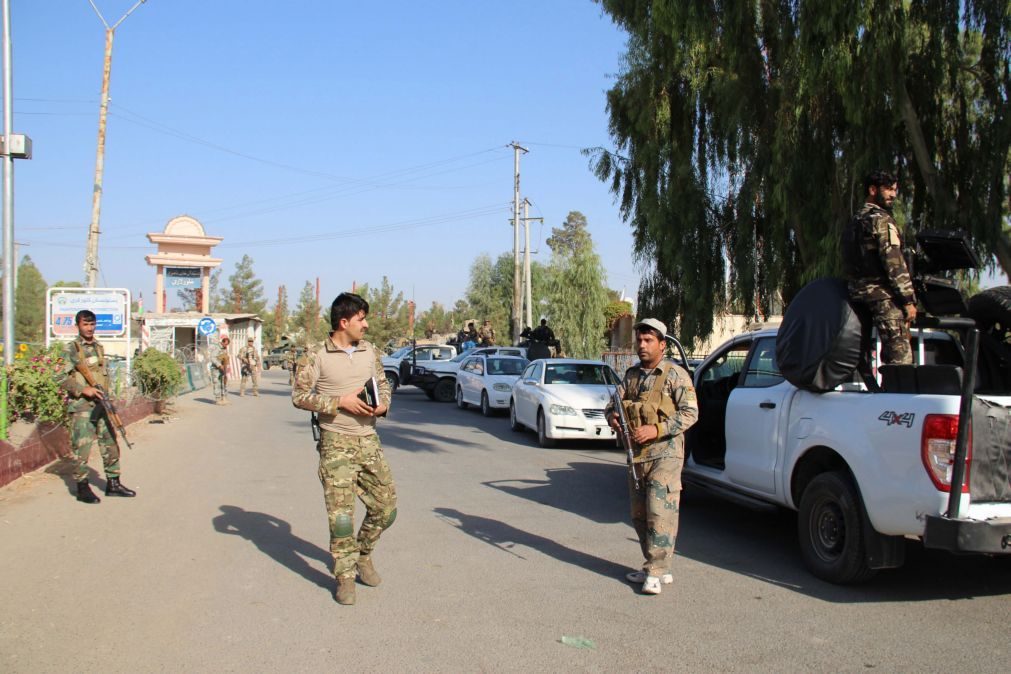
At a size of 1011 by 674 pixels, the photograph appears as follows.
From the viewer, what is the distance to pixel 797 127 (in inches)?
470

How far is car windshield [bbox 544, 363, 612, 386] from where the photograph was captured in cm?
1489

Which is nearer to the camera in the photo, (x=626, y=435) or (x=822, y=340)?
(x=626, y=435)

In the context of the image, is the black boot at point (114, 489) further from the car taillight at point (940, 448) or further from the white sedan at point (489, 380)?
the white sedan at point (489, 380)

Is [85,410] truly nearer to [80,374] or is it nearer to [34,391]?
[80,374]

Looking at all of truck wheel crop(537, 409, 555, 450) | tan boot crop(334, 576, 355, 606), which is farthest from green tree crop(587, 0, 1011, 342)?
tan boot crop(334, 576, 355, 606)

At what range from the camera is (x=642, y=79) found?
595 inches

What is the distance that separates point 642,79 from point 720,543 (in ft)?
33.5

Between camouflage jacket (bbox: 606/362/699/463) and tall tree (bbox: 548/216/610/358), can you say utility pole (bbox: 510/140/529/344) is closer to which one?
tall tree (bbox: 548/216/610/358)

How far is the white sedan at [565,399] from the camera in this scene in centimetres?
1359

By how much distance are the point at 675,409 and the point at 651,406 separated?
163 millimetres

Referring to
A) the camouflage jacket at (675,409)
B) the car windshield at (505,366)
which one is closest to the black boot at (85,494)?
the camouflage jacket at (675,409)

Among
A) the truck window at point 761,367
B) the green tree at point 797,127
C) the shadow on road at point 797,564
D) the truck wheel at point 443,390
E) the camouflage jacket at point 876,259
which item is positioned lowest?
the truck wheel at point 443,390

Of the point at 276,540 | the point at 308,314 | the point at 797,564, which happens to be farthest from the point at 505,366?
the point at 308,314

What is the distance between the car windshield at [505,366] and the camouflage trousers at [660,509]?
49.0 ft
